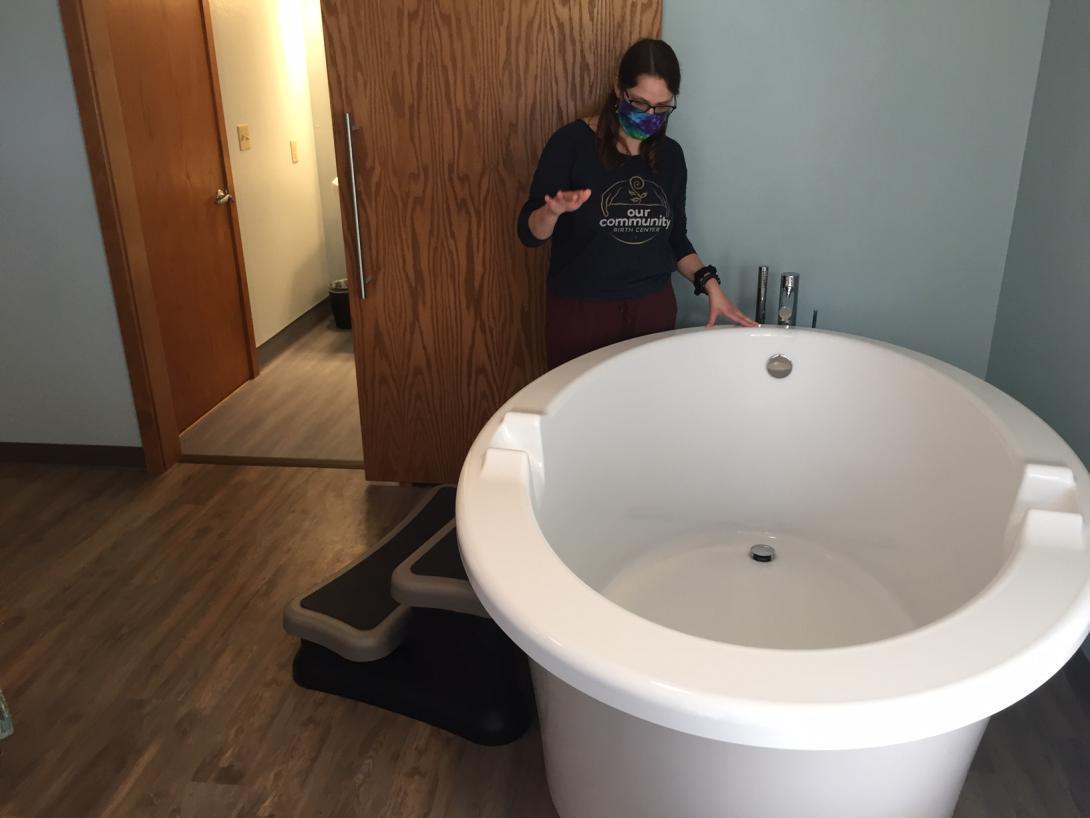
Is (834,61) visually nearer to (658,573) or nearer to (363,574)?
(658,573)

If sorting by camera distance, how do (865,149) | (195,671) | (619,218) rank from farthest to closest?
(865,149) → (619,218) → (195,671)

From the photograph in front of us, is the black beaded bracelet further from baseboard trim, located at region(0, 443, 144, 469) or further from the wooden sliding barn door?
baseboard trim, located at region(0, 443, 144, 469)

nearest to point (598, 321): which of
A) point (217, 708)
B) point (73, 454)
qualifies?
point (217, 708)

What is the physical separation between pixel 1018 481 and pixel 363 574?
1.35 metres

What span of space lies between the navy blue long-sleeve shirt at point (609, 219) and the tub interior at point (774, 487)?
193 millimetres

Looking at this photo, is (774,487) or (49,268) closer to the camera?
(774,487)

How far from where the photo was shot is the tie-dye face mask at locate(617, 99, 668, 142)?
6.41 feet

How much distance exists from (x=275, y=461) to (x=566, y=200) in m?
1.60

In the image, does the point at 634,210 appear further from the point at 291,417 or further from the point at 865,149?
the point at 291,417

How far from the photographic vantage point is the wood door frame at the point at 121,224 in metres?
2.51

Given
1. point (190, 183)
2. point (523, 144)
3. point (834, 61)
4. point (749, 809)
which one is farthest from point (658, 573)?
point (190, 183)

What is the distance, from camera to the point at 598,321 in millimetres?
2256

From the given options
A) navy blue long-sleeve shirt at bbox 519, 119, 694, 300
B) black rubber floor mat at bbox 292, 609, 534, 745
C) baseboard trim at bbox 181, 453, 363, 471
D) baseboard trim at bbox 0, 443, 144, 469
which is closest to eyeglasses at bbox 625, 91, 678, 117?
navy blue long-sleeve shirt at bbox 519, 119, 694, 300

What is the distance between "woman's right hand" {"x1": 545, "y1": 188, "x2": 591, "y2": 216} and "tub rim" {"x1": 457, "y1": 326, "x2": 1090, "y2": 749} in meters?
0.82
